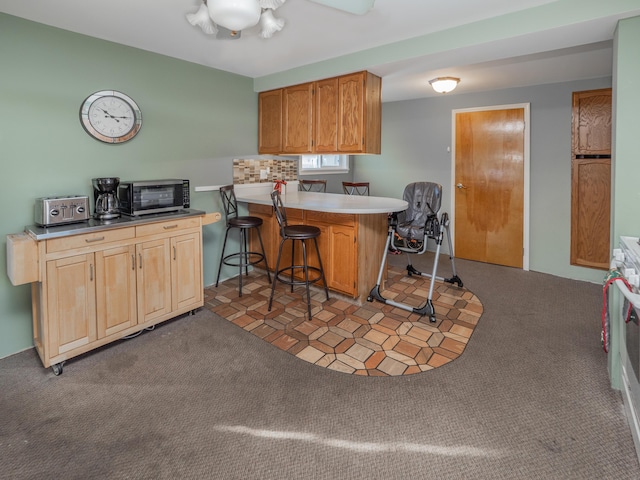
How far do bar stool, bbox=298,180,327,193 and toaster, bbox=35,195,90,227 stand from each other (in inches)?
110

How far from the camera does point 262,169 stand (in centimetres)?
433

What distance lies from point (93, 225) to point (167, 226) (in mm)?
525

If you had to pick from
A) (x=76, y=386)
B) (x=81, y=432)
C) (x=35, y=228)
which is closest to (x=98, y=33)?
(x=35, y=228)

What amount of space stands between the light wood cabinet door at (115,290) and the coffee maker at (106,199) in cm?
34

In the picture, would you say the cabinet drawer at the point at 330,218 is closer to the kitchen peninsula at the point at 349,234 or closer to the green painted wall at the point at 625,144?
the kitchen peninsula at the point at 349,234

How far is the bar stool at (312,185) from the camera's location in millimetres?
4930

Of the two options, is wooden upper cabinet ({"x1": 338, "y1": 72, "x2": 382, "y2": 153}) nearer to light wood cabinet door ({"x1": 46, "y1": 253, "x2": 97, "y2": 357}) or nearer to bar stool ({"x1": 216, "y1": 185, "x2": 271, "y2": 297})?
bar stool ({"x1": 216, "y1": 185, "x2": 271, "y2": 297})

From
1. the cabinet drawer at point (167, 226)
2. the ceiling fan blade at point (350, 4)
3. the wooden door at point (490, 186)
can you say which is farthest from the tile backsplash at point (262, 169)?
the ceiling fan blade at point (350, 4)

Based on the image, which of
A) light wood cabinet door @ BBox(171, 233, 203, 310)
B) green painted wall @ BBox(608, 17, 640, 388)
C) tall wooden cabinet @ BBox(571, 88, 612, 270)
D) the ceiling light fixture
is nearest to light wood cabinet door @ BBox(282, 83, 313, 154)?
light wood cabinet door @ BBox(171, 233, 203, 310)

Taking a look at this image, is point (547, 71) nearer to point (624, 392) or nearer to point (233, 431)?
point (624, 392)

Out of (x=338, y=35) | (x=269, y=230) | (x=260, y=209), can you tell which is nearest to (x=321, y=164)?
(x=260, y=209)

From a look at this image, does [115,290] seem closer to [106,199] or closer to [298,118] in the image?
[106,199]

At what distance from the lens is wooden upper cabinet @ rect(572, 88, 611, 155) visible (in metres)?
3.77

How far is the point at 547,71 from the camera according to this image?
3.63 m
